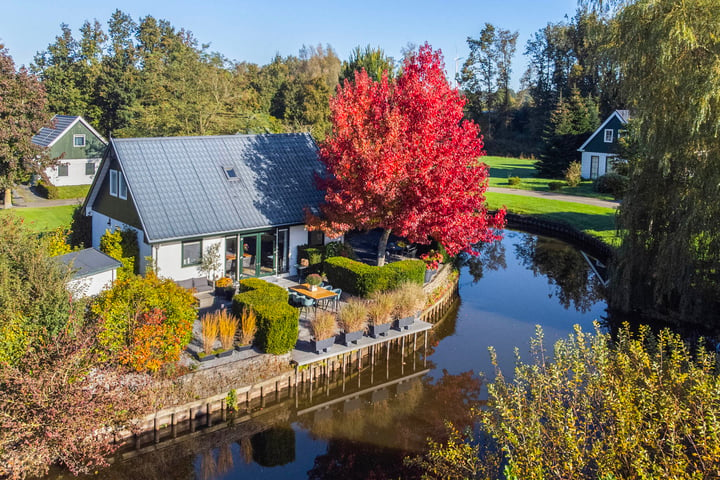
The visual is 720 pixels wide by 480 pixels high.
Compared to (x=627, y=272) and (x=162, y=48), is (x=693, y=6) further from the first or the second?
(x=162, y=48)

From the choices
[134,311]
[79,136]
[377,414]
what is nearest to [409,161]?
[377,414]

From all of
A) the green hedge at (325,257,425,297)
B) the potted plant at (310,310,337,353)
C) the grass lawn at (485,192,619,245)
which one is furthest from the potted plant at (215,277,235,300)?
the grass lawn at (485,192,619,245)

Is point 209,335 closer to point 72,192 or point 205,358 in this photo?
point 205,358

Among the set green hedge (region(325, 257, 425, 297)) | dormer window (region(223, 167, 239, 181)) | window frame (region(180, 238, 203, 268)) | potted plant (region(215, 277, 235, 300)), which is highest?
dormer window (region(223, 167, 239, 181))

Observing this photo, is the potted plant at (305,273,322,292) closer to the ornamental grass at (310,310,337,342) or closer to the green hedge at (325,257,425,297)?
the green hedge at (325,257,425,297)

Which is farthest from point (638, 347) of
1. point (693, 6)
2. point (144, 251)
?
point (144, 251)

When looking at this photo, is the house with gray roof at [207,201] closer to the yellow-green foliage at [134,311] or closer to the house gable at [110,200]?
the house gable at [110,200]

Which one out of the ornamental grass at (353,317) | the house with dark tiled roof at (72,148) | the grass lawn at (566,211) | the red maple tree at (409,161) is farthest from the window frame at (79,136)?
the ornamental grass at (353,317)
